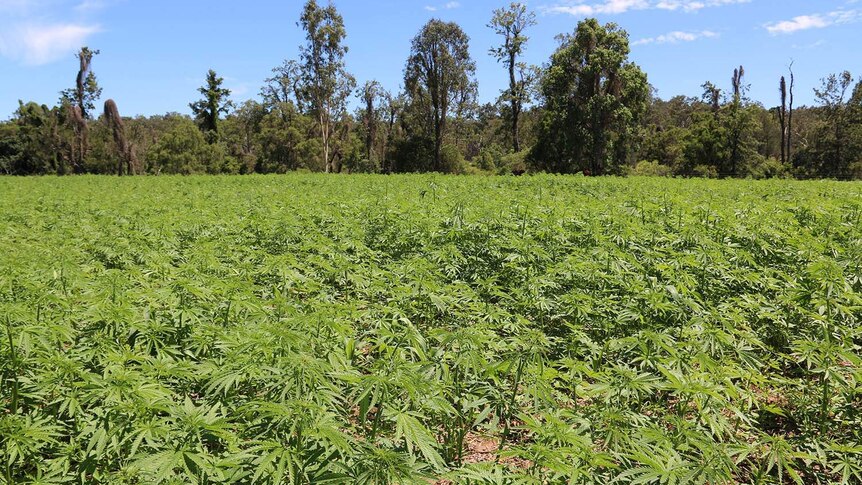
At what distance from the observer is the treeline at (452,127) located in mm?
28438

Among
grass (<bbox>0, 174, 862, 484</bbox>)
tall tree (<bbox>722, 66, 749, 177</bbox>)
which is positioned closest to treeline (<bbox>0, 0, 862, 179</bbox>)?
tall tree (<bbox>722, 66, 749, 177</bbox>)

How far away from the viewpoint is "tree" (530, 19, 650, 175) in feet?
90.3

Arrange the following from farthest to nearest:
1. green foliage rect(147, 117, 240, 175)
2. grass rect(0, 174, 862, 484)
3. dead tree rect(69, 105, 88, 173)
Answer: dead tree rect(69, 105, 88, 173), green foliage rect(147, 117, 240, 175), grass rect(0, 174, 862, 484)

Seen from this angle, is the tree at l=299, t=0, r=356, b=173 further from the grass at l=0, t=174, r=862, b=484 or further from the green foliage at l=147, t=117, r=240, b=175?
the grass at l=0, t=174, r=862, b=484

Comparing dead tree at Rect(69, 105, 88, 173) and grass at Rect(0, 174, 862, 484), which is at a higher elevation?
dead tree at Rect(69, 105, 88, 173)

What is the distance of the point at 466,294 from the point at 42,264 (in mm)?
3644

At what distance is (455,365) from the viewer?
98.2 inches

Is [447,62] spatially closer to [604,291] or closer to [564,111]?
[564,111]

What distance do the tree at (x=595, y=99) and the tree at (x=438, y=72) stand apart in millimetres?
11444

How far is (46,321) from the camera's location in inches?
118

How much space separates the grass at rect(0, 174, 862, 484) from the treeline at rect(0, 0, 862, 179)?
78.9ft

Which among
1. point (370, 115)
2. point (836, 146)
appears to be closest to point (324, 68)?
point (370, 115)

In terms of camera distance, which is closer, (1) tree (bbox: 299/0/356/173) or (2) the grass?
(2) the grass

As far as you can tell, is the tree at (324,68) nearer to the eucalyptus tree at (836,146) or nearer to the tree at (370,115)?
the tree at (370,115)
